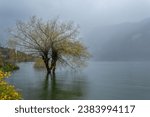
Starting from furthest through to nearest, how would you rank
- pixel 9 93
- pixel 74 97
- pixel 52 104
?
pixel 74 97 < pixel 9 93 < pixel 52 104

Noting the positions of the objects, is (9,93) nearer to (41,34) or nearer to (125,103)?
(125,103)

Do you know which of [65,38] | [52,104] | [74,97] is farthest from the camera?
[65,38]

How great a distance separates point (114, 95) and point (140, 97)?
1938mm

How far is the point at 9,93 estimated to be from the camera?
1327 cm

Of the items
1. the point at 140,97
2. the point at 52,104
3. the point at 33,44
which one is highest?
the point at 33,44

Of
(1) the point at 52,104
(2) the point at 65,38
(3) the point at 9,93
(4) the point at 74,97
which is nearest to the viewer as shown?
(1) the point at 52,104

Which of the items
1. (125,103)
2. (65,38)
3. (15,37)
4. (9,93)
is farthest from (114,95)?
(15,37)

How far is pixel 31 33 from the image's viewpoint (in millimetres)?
47188

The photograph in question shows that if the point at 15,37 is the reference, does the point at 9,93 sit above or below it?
below

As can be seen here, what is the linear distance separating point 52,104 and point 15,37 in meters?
39.4

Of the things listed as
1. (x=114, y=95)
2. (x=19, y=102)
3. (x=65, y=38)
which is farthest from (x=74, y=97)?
(x=65, y=38)

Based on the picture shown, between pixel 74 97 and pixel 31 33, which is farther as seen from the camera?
pixel 31 33

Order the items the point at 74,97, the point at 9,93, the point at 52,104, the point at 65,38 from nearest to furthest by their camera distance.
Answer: the point at 52,104 → the point at 9,93 → the point at 74,97 → the point at 65,38

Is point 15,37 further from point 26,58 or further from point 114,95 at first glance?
point 114,95
